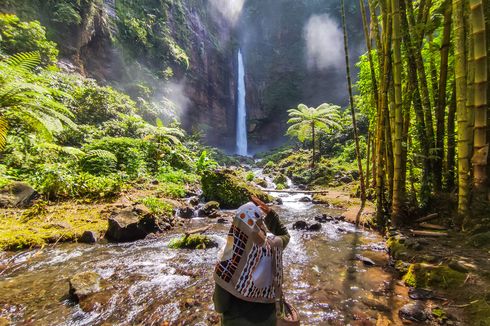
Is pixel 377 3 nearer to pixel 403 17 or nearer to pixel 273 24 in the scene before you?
pixel 403 17

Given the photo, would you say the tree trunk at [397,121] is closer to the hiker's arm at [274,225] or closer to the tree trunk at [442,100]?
the tree trunk at [442,100]

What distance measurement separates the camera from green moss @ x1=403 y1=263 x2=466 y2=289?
3.06 metres

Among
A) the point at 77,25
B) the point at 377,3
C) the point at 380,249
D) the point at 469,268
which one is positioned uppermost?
the point at 77,25

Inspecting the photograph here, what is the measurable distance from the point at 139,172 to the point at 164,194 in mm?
1979

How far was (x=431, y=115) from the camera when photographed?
5.07 metres

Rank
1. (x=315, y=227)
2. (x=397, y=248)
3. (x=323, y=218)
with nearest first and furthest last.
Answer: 1. (x=397, y=248)
2. (x=315, y=227)
3. (x=323, y=218)

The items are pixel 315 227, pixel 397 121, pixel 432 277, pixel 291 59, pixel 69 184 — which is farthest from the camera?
pixel 291 59

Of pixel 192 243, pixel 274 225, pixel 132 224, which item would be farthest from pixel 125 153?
pixel 274 225

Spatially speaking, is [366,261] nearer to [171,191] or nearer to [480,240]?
[480,240]

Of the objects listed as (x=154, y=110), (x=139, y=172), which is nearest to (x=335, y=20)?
(x=154, y=110)

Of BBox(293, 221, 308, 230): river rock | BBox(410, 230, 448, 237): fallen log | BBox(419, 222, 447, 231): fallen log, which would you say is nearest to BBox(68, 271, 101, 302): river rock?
BBox(293, 221, 308, 230): river rock

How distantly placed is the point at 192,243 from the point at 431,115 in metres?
5.13

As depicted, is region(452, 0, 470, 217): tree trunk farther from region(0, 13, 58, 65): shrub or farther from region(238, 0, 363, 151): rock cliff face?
region(238, 0, 363, 151): rock cliff face

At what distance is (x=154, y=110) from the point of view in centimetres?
1952
